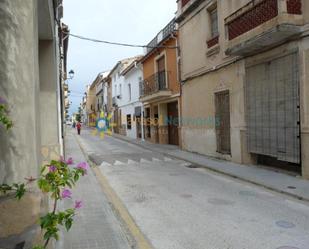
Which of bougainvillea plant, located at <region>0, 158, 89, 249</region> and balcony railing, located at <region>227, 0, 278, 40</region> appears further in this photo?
balcony railing, located at <region>227, 0, 278, 40</region>

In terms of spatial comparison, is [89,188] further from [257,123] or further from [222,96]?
[222,96]

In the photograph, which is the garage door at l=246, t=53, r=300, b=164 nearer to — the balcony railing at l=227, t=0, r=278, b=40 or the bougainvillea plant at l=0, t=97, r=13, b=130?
the balcony railing at l=227, t=0, r=278, b=40

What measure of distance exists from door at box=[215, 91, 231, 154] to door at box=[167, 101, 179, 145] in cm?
616

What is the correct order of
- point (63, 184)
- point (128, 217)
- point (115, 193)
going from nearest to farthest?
point (63, 184), point (128, 217), point (115, 193)

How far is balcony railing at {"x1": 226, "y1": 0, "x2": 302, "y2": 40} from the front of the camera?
28.0ft

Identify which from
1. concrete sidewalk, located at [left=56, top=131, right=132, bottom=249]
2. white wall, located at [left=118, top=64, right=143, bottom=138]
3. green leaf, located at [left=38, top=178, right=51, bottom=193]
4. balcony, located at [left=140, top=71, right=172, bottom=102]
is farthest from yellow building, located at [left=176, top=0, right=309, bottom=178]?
white wall, located at [left=118, top=64, right=143, bottom=138]

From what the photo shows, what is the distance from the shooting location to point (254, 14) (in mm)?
9656

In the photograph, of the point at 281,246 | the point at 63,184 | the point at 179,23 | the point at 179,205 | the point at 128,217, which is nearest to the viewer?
the point at 63,184

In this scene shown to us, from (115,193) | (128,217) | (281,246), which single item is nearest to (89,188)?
(115,193)

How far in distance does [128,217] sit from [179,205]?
46.8 inches

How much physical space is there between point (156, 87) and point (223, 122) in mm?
8635

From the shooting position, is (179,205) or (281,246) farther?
(179,205)

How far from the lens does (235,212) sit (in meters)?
6.18

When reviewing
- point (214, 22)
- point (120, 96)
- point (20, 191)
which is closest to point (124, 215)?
point (20, 191)
